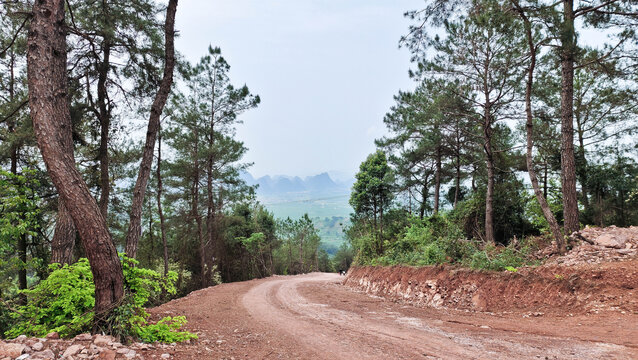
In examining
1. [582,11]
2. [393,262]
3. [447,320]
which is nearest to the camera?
[447,320]

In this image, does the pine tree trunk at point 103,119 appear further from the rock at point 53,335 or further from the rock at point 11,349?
the rock at point 11,349

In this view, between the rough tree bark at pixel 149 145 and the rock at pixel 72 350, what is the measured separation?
3.49 m

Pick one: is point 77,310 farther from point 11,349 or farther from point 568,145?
point 568,145

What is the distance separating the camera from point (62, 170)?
4.10 meters

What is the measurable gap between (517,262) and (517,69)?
23.7 ft

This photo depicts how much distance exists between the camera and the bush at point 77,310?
3.97m

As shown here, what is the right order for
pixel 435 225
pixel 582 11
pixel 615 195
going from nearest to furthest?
1. pixel 582 11
2. pixel 435 225
3. pixel 615 195

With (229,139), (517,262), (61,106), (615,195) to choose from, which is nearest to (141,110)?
(61,106)

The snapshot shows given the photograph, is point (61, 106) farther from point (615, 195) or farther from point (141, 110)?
point (615, 195)

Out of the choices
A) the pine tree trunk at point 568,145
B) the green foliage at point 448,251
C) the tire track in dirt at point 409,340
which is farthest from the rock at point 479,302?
the pine tree trunk at point 568,145

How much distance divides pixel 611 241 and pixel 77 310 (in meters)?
11.3

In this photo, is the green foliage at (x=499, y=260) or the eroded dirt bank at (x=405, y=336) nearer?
the eroded dirt bank at (x=405, y=336)

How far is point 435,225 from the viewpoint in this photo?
13672 mm

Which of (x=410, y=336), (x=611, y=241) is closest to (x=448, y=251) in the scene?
(x=611, y=241)
